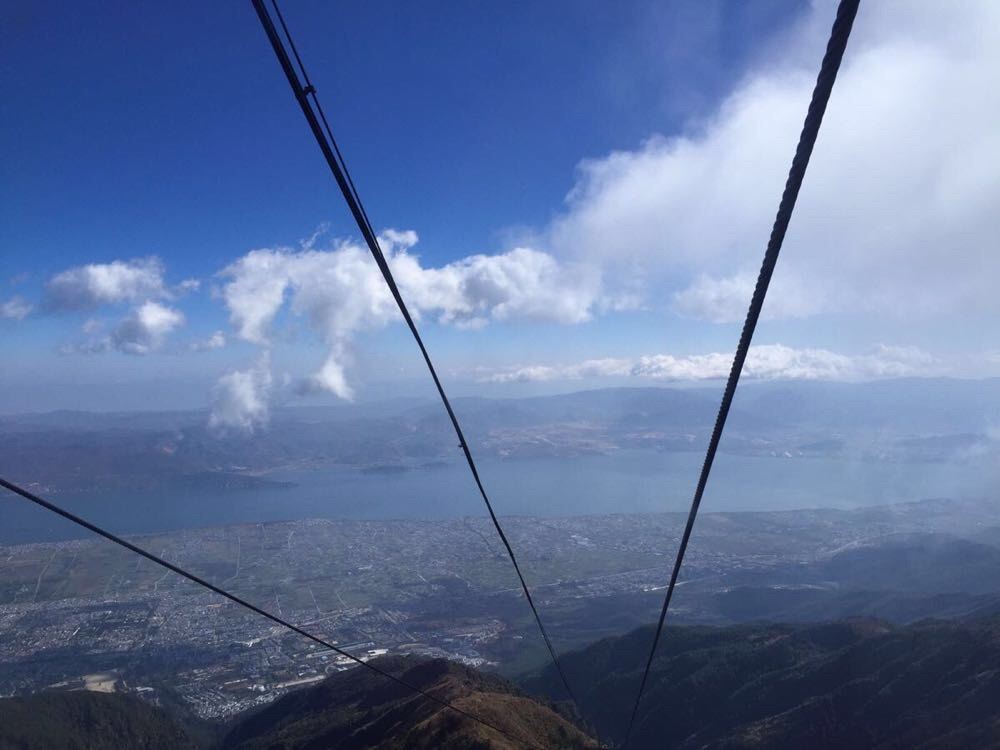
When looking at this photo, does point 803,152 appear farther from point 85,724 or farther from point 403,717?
point 85,724

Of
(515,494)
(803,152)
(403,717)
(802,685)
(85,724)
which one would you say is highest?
(803,152)

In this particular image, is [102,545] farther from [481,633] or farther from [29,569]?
[481,633]

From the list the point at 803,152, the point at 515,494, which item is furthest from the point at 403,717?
the point at 515,494

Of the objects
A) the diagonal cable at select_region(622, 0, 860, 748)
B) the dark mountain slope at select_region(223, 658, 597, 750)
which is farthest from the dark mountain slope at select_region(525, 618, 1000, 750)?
the diagonal cable at select_region(622, 0, 860, 748)

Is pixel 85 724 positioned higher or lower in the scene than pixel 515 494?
lower

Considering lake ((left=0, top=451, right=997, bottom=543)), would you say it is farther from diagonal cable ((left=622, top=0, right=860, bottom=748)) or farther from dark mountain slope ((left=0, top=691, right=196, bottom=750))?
diagonal cable ((left=622, top=0, right=860, bottom=748))

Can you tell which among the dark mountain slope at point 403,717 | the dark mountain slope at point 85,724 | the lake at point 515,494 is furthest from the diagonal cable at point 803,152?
the lake at point 515,494

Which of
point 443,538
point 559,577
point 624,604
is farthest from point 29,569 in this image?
point 624,604
